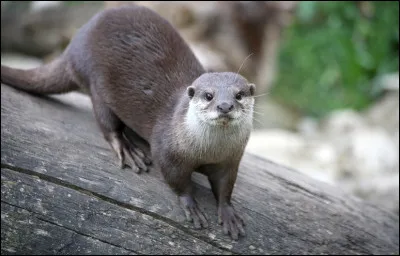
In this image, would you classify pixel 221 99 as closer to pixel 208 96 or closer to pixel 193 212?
pixel 208 96

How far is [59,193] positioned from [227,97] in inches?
33.8

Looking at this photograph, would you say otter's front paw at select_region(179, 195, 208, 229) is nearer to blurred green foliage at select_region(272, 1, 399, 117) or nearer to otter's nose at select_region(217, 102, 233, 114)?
otter's nose at select_region(217, 102, 233, 114)

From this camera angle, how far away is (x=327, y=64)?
7453mm

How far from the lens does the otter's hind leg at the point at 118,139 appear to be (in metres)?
2.82

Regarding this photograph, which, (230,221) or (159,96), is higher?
(159,96)

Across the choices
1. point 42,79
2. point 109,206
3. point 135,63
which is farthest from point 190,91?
point 42,79

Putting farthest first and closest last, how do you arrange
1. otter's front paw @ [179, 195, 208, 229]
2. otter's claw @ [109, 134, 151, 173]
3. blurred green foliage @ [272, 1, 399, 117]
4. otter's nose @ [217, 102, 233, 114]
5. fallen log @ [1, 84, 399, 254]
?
blurred green foliage @ [272, 1, 399, 117] < otter's claw @ [109, 134, 151, 173] < otter's front paw @ [179, 195, 208, 229] < fallen log @ [1, 84, 399, 254] < otter's nose @ [217, 102, 233, 114]

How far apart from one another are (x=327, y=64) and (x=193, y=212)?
5.20 meters

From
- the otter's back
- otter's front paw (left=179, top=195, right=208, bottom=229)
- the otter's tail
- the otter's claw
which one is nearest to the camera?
otter's front paw (left=179, top=195, right=208, bottom=229)

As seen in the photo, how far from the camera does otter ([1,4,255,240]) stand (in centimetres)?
259

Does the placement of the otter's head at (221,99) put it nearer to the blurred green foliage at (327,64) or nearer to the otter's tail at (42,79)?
the otter's tail at (42,79)

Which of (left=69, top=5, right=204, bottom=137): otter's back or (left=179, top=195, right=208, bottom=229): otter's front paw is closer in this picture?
(left=179, top=195, right=208, bottom=229): otter's front paw

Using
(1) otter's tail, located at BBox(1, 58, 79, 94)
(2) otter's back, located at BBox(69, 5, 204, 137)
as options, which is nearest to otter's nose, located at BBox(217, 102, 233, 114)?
(2) otter's back, located at BBox(69, 5, 204, 137)

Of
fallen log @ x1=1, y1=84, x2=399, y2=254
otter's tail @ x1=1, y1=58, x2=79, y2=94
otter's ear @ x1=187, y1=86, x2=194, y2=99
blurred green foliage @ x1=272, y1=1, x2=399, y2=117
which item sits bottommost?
fallen log @ x1=1, y1=84, x2=399, y2=254
